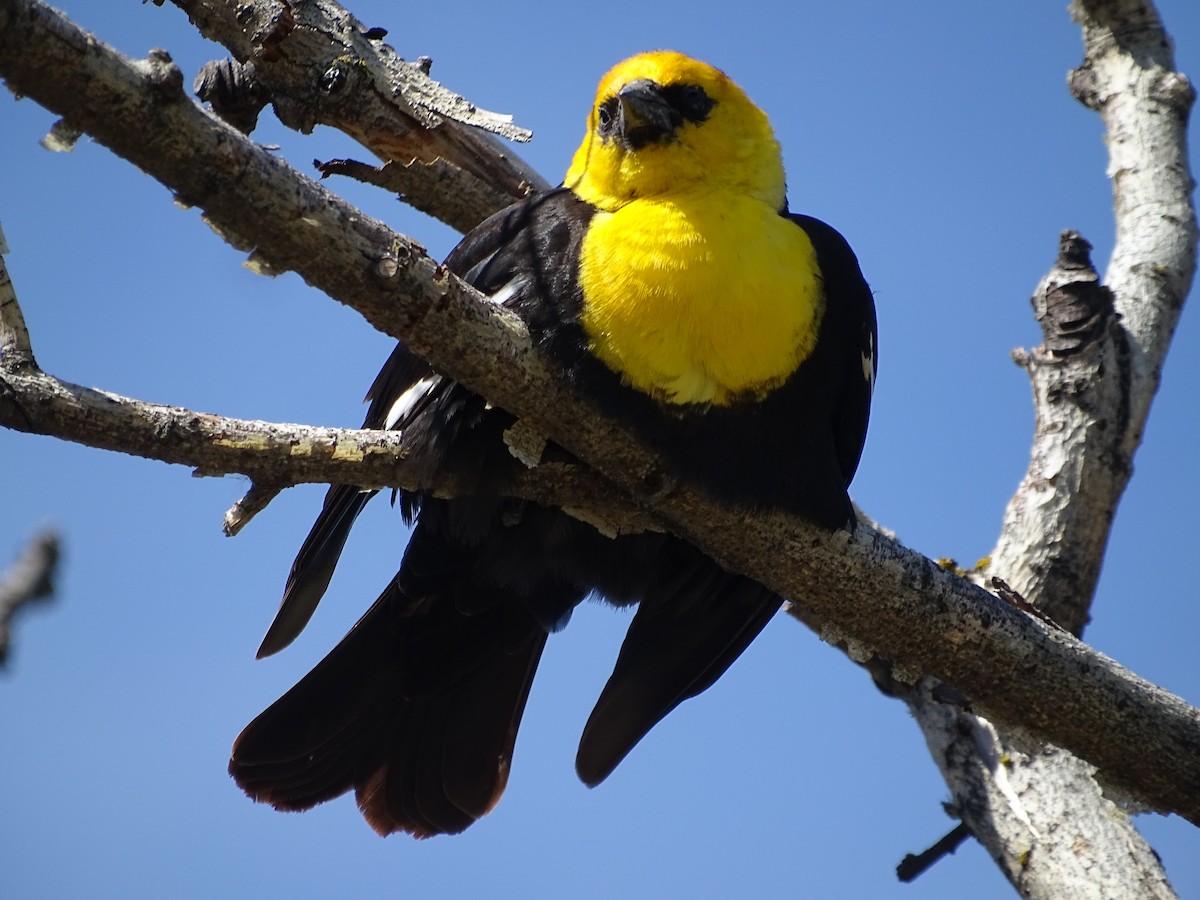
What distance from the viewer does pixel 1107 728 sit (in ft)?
9.24

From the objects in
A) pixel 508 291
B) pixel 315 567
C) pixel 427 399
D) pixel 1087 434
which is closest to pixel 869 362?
pixel 1087 434

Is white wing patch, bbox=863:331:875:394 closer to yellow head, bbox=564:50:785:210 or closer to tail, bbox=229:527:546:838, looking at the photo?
yellow head, bbox=564:50:785:210

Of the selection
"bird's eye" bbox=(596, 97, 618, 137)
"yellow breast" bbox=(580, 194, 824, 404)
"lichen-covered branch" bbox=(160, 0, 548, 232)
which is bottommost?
"yellow breast" bbox=(580, 194, 824, 404)

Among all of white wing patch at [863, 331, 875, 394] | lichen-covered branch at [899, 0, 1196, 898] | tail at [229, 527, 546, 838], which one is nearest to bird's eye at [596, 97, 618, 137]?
white wing patch at [863, 331, 875, 394]

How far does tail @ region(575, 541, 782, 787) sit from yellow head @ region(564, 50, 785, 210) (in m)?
0.98

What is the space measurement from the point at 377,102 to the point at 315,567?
1.34m

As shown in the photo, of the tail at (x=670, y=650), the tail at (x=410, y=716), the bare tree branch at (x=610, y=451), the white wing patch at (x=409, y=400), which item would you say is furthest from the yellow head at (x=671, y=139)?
the tail at (x=410, y=716)

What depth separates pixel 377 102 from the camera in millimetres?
3527

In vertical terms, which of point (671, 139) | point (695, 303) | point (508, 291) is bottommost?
point (508, 291)

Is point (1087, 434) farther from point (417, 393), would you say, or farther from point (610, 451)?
point (417, 393)

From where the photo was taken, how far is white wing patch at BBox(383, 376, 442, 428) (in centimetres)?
282

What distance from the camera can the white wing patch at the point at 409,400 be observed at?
2819 millimetres

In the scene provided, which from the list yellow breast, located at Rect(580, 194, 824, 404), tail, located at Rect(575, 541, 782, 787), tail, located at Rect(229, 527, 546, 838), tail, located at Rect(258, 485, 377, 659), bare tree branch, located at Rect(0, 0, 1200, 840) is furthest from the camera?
tail, located at Rect(229, 527, 546, 838)

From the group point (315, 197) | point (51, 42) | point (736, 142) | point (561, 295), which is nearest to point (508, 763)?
point (561, 295)
